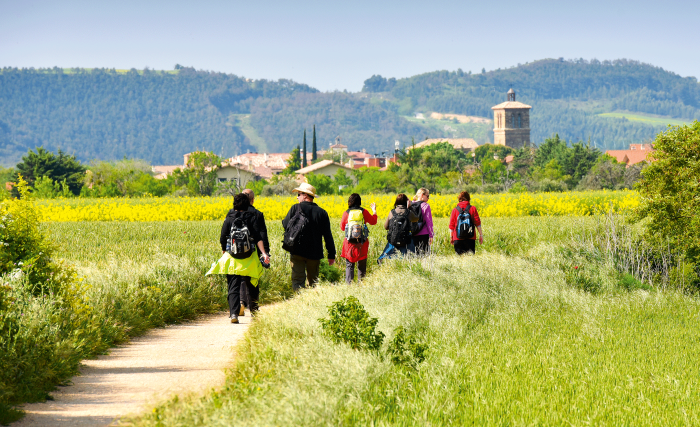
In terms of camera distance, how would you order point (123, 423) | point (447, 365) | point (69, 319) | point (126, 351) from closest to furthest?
1. point (123, 423)
2. point (447, 365)
3. point (69, 319)
4. point (126, 351)

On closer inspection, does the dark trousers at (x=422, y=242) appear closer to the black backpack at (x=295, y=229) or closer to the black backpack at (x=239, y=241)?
the black backpack at (x=295, y=229)

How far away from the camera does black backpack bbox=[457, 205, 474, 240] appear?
39.0ft

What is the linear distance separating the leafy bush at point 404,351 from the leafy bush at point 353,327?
0.16m

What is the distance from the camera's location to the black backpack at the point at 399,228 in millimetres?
11391

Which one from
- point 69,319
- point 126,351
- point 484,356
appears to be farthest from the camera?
point 126,351

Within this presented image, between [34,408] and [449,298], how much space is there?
5046 mm

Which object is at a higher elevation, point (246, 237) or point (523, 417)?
point (246, 237)

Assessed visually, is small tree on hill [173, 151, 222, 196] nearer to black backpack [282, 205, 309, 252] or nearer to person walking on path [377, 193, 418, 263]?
person walking on path [377, 193, 418, 263]

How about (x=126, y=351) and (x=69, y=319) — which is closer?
(x=69, y=319)

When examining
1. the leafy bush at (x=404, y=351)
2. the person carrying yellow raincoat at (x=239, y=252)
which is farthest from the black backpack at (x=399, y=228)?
the leafy bush at (x=404, y=351)

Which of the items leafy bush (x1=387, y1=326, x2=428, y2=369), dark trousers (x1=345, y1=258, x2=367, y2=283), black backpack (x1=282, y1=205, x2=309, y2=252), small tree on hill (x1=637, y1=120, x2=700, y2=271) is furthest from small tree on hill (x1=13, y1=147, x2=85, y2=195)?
leafy bush (x1=387, y1=326, x2=428, y2=369)

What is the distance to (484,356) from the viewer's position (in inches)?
241

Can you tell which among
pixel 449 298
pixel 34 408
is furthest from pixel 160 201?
pixel 34 408

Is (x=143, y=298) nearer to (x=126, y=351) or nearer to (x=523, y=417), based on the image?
(x=126, y=351)
